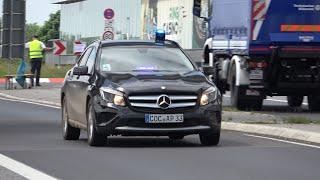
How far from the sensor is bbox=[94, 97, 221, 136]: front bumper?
13.3 m

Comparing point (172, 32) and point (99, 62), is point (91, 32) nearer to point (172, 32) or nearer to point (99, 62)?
point (172, 32)

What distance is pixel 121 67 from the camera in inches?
563

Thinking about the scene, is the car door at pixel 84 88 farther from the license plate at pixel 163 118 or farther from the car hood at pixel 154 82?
the license plate at pixel 163 118

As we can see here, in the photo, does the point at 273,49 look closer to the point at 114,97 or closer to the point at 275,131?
the point at 275,131

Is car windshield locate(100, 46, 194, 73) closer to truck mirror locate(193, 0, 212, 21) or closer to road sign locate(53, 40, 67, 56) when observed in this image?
truck mirror locate(193, 0, 212, 21)

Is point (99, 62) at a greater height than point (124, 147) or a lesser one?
greater

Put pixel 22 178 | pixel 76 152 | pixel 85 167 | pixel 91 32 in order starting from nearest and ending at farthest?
pixel 22 178 → pixel 85 167 → pixel 76 152 → pixel 91 32

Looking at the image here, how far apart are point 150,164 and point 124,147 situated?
243cm

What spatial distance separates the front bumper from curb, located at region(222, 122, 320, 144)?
7.98 feet

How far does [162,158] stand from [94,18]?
283ft

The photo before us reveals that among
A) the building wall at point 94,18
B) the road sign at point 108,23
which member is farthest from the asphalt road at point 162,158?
the building wall at point 94,18

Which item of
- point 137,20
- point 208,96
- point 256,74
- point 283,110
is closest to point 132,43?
point 208,96

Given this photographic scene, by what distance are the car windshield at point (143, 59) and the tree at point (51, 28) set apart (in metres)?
112

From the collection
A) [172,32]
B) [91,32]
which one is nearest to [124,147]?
[172,32]
